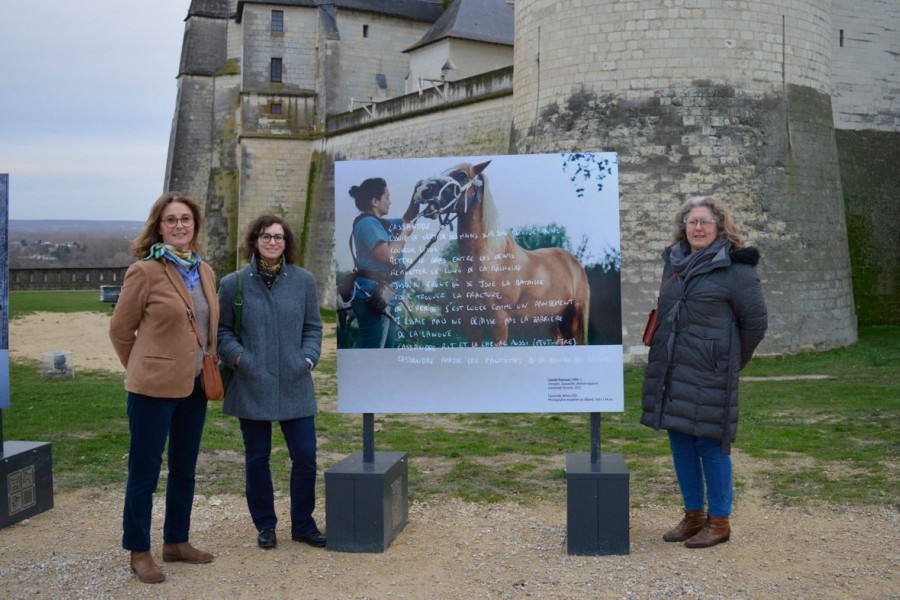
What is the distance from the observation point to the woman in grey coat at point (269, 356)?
16.3 feet

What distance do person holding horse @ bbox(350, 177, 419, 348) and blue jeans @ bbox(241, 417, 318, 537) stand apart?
662 mm

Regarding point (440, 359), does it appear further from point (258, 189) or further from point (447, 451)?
point (258, 189)

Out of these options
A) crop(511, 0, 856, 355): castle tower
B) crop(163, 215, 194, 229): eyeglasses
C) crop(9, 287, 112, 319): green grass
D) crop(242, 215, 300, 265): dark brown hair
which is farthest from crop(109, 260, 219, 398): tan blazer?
crop(9, 287, 112, 319): green grass

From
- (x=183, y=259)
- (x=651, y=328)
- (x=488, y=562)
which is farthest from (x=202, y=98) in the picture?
(x=488, y=562)

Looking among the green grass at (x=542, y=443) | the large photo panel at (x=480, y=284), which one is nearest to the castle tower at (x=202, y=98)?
the green grass at (x=542, y=443)

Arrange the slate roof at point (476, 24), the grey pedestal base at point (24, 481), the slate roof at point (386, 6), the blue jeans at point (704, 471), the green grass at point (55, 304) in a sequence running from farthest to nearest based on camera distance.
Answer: the slate roof at point (386, 6) < the green grass at point (55, 304) < the slate roof at point (476, 24) < the grey pedestal base at point (24, 481) < the blue jeans at point (704, 471)

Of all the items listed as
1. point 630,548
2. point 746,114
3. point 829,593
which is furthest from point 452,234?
point 746,114

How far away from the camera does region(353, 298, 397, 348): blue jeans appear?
5.39m

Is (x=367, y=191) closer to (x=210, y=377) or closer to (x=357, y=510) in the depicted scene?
(x=210, y=377)

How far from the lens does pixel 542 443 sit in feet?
26.8

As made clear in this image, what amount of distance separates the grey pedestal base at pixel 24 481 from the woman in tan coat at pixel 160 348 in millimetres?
1400

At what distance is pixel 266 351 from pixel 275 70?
24404 millimetres

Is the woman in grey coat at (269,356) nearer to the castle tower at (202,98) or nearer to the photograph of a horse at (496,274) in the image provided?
the photograph of a horse at (496,274)

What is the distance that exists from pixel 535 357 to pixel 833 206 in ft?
36.7
